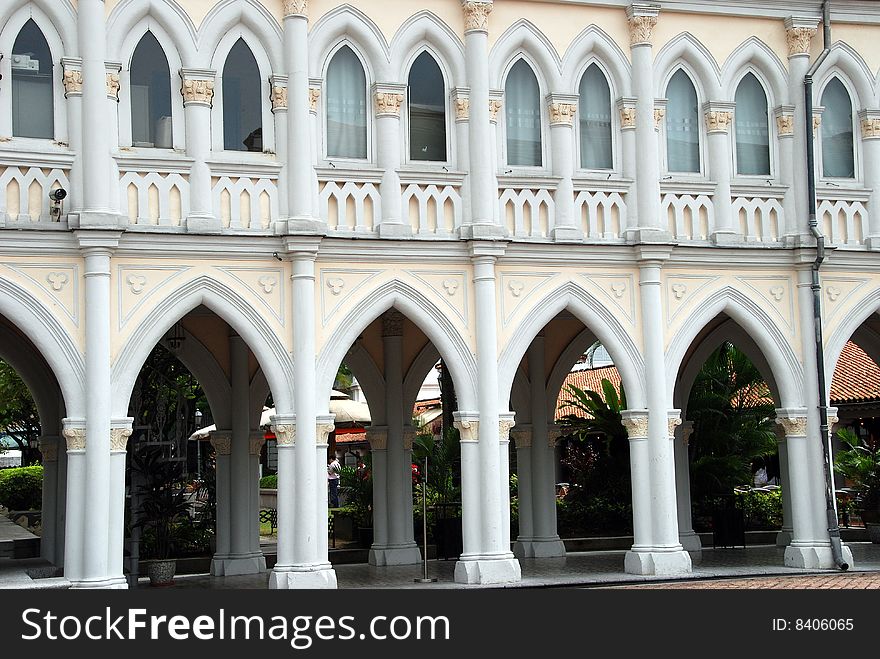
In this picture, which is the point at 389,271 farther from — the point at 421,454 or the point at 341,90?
the point at 421,454

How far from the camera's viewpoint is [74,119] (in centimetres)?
1794

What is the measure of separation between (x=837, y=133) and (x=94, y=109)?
11888mm

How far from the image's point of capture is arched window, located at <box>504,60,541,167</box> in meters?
20.3

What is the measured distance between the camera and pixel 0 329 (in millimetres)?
21016

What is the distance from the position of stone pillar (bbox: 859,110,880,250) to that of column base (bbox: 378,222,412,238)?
7733mm

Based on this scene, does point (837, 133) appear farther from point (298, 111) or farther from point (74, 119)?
point (74, 119)

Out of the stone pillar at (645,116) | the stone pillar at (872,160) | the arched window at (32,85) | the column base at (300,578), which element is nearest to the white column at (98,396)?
the arched window at (32,85)

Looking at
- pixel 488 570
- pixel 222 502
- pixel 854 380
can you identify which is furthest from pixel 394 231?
pixel 854 380

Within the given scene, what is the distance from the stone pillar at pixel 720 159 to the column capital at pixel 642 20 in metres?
1.54

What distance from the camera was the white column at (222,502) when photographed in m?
22.0

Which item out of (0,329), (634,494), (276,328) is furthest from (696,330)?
(0,329)

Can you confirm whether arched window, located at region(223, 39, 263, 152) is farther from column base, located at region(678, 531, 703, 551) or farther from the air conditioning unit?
column base, located at region(678, 531, 703, 551)

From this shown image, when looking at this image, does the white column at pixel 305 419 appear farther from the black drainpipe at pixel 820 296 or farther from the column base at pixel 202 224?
the black drainpipe at pixel 820 296
